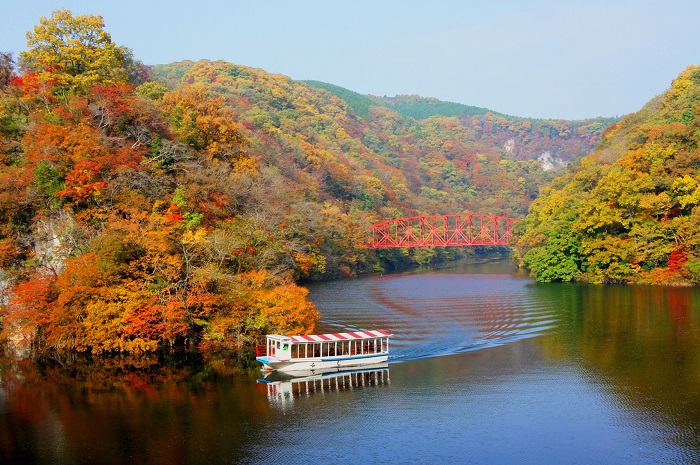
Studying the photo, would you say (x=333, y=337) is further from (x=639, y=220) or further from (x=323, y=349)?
(x=639, y=220)

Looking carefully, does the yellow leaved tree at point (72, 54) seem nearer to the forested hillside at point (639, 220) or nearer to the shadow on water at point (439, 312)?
the shadow on water at point (439, 312)

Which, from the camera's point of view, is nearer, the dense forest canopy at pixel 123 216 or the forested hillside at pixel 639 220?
the dense forest canopy at pixel 123 216

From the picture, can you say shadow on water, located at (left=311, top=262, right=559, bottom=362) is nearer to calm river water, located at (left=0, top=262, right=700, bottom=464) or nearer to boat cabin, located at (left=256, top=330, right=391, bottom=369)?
calm river water, located at (left=0, top=262, right=700, bottom=464)

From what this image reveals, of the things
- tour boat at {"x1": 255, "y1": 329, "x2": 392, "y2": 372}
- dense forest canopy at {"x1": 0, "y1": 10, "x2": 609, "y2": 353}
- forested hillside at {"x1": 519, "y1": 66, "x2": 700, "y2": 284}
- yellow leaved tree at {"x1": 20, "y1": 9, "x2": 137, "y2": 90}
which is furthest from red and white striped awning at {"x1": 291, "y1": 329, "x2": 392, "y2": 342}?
forested hillside at {"x1": 519, "y1": 66, "x2": 700, "y2": 284}

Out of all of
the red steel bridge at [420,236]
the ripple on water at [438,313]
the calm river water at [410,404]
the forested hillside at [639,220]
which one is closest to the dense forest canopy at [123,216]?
the calm river water at [410,404]

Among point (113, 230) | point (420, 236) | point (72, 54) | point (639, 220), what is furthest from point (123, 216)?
point (420, 236)

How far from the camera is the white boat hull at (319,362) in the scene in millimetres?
27344

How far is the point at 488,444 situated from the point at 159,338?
A: 17.8 metres

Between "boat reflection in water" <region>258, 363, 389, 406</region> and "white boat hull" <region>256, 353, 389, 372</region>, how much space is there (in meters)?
0.21

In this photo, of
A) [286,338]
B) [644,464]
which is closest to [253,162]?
[286,338]

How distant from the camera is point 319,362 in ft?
91.6

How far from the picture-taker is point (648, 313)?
131 feet

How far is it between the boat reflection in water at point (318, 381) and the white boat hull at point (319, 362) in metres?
0.21

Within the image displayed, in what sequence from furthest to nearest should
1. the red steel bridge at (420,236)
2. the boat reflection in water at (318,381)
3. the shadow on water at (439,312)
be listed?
1. the red steel bridge at (420,236)
2. the shadow on water at (439,312)
3. the boat reflection in water at (318,381)
